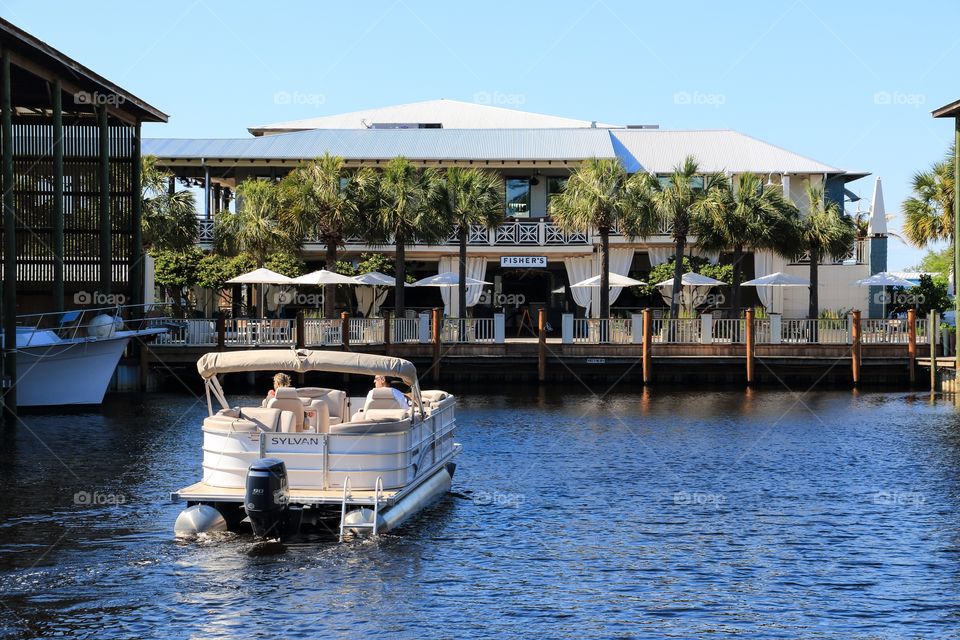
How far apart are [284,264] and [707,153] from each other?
22.6 m

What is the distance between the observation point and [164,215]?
51406 millimetres

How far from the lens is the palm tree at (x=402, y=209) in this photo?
4641 centimetres

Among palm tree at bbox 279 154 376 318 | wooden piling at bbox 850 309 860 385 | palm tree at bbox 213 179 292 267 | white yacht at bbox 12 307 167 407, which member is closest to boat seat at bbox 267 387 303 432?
white yacht at bbox 12 307 167 407

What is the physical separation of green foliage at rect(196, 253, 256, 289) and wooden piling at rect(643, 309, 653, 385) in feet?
55.0

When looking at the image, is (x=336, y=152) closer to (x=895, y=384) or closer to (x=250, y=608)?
(x=895, y=384)

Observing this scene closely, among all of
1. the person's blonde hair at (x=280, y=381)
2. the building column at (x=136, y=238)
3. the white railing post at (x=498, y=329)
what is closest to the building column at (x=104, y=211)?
the building column at (x=136, y=238)

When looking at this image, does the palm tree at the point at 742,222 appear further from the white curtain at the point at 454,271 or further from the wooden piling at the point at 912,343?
the white curtain at the point at 454,271

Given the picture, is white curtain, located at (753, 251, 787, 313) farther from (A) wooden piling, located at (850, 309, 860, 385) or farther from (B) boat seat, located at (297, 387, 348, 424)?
(B) boat seat, located at (297, 387, 348, 424)

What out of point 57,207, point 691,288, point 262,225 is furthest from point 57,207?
point 691,288

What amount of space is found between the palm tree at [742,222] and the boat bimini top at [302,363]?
29.5 metres

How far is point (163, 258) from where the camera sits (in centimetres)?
4972

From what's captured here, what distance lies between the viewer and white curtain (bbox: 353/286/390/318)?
184ft

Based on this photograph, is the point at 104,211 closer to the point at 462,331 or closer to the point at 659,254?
the point at 462,331

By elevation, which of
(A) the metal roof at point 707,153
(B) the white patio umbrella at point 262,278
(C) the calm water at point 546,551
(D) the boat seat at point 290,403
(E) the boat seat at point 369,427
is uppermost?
(A) the metal roof at point 707,153
